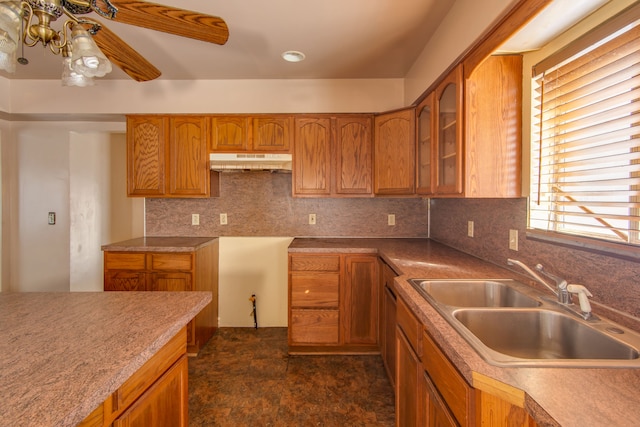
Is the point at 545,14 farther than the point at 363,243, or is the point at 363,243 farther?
the point at 363,243

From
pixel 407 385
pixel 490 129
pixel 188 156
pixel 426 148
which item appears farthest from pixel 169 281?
pixel 490 129

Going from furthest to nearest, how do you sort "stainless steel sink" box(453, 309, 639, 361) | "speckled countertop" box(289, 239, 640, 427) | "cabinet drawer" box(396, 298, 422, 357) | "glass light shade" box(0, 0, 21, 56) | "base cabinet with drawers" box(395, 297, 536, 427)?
1. "cabinet drawer" box(396, 298, 422, 357)
2. "stainless steel sink" box(453, 309, 639, 361)
3. "glass light shade" box(0, 0, 21, 56)
4. "base cabinet with drawers" box(395, 297, 536, 427)
5. "speckled countertop" box(289, 239, 640, 427)

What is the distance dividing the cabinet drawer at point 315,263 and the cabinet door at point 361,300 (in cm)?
10

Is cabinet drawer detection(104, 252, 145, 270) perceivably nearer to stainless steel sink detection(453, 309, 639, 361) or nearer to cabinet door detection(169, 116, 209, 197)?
cabinet door detection(169, 116, 209, 197)

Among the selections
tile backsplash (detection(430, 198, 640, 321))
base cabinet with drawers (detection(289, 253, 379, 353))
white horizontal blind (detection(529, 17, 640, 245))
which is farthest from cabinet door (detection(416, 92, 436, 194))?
base cabinet with drawers (detection(289, 253, 379, 353))

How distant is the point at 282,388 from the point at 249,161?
1823 millimetres

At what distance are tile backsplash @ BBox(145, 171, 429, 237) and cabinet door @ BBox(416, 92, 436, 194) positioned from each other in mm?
743

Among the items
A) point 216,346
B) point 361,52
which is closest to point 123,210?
point 216,346

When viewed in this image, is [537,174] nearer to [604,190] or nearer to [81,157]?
[604,190]

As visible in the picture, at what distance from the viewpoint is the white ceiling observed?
1.71m

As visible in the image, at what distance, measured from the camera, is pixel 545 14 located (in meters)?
1.10

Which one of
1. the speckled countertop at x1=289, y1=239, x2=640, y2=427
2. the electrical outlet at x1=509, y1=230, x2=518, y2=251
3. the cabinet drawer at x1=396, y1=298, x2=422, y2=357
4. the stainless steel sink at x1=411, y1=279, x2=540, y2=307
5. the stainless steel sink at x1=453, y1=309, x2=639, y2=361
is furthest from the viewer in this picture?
the electrical outlet at x1=509, y1=230, x2=518, y2=251

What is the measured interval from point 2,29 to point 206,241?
6.45 ft

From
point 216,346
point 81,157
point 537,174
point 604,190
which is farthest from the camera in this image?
point 81,157
